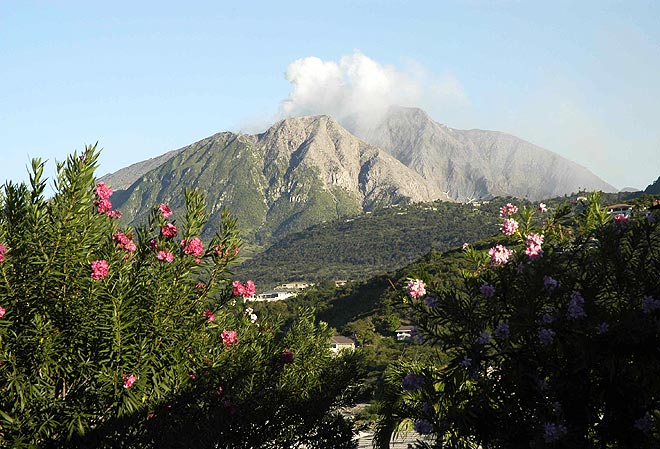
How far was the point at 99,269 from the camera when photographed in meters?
7.08

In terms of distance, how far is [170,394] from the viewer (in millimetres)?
7848

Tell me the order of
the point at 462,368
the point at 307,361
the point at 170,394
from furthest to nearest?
the point at 307,361 → the point at 170,394 → the point at 462,368

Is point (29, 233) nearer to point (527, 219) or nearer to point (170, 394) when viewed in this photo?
point (170, 394)

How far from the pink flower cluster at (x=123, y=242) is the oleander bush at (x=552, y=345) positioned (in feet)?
14.1

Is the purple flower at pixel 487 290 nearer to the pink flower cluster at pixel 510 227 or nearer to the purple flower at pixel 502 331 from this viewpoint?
the purple flower at pixel 502 331

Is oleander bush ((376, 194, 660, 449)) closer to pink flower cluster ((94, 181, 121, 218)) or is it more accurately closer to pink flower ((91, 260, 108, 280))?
pink flower ((91, 260, 108, 280))

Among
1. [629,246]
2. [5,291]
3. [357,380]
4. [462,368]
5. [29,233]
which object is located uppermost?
[29,233]

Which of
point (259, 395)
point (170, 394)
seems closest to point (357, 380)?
point (259, 395)

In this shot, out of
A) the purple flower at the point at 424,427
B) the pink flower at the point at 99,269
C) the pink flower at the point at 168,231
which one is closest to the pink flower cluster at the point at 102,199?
the pink flower at the point at 168,231

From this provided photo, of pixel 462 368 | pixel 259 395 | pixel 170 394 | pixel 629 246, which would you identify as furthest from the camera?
pixel 259 395

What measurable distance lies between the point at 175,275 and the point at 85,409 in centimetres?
178

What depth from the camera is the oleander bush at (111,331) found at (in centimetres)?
701

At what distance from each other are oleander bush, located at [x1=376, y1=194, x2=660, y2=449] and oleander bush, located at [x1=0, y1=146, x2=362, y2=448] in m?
3.13

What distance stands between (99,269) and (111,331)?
2.20 feet
